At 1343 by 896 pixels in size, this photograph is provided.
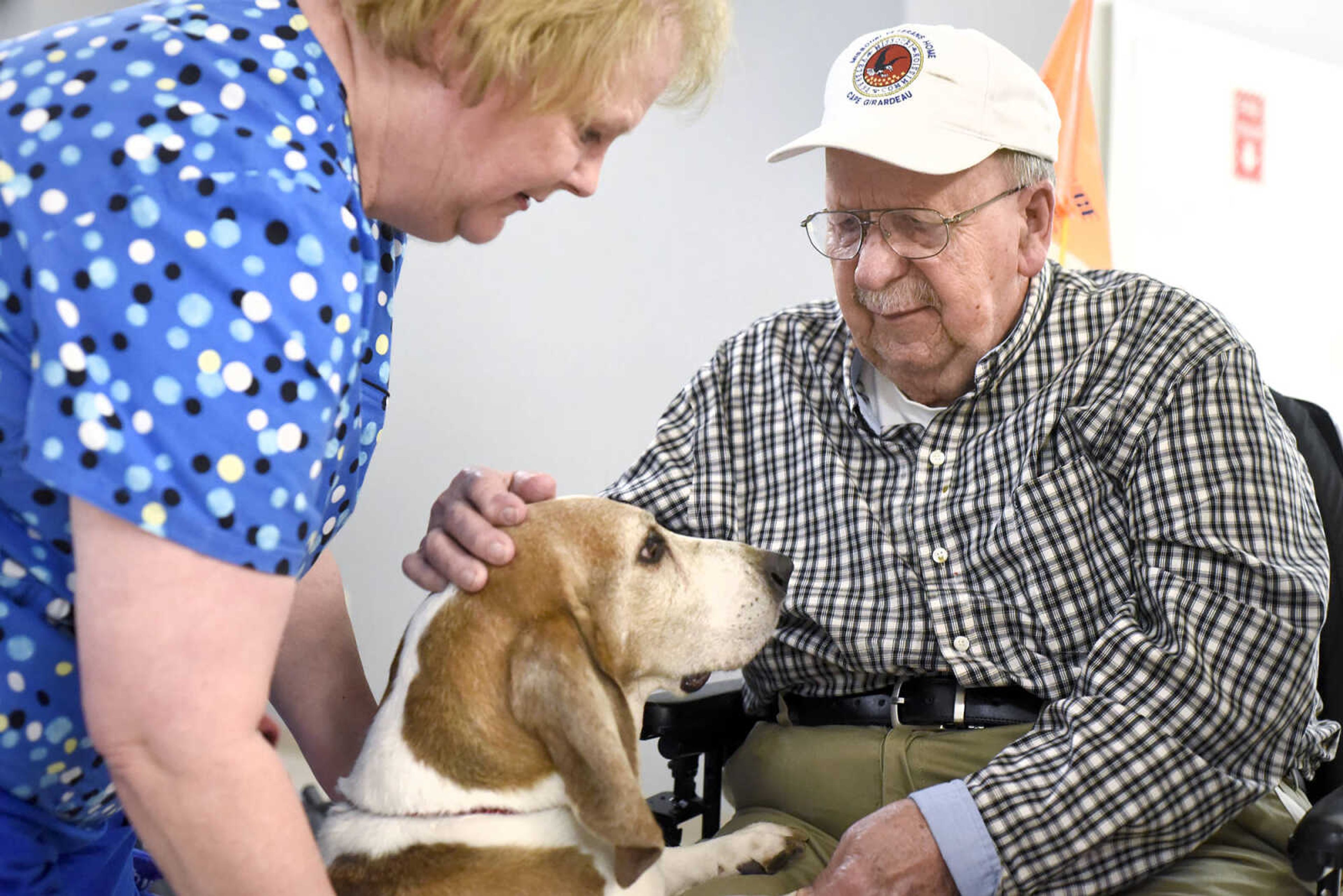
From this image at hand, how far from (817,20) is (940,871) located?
2343 mm

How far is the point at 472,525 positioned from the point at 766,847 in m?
0.67

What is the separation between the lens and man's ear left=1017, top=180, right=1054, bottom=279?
1831 mm

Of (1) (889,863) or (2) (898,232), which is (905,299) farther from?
(1) (889,863)

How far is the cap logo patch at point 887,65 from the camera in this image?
5.77 ft

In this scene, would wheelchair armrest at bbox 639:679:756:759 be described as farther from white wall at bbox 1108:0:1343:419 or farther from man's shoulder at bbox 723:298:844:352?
white wall at bbox 1108:0:1343:419

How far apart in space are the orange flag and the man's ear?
134 cm

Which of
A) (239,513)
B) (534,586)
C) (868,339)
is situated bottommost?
(534,586)

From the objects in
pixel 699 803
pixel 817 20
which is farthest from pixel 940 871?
pixel 817 20

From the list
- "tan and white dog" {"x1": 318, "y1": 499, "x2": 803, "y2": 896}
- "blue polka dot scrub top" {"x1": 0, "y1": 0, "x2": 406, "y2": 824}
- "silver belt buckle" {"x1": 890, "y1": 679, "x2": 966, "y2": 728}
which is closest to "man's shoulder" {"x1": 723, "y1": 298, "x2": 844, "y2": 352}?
"silver belt buckle" {"x1": 890, "y1": 679, "x2": 966, "y2": 728}

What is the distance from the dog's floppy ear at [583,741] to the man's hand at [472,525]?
0.11 metres

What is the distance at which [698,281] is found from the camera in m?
3.06

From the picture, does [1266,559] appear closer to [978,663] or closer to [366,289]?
[978,663]

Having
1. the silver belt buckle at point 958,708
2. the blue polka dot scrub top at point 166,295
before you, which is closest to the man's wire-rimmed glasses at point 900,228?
the silver belt buckle at point 958,708

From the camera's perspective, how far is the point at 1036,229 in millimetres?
1858
